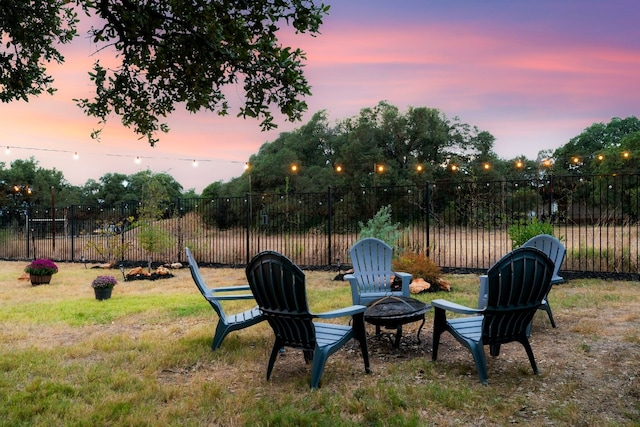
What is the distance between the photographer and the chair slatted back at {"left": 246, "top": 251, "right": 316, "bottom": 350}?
3469 millimetres

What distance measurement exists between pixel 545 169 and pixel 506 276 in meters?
25.7

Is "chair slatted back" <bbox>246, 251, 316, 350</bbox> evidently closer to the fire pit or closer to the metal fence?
the fire pit

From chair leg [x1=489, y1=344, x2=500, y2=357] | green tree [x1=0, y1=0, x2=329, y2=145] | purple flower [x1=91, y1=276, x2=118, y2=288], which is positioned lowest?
chair leg [x1=489, y1=344, x2=500, y2=357]

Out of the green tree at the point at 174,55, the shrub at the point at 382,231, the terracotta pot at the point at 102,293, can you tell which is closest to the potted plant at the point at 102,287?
the terracotta pot at the point at 102,293

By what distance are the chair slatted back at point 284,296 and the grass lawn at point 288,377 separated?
0.40 metres

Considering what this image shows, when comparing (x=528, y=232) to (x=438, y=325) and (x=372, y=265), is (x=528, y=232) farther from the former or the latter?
(x=438, y=325)

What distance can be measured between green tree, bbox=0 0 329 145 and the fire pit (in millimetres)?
2100

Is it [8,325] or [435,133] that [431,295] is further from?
[435,133]

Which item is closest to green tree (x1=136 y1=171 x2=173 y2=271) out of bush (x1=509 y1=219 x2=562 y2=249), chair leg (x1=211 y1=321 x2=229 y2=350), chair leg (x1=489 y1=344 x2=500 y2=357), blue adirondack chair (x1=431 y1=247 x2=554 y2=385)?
chair leg (x1=211 y1=321 x2=229 y2=350)

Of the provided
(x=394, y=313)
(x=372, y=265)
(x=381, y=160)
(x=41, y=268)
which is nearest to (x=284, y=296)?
(x=394, y=313)

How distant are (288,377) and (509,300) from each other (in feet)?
6.41

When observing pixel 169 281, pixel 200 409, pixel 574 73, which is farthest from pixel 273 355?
pixel 574 73

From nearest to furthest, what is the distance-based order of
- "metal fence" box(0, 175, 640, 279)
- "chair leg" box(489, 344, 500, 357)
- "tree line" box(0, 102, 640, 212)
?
"chair leg" box(489, 344, 500, 357) → "metal fence" box(0, 175, 640, 279) → "tree line" box(0, 102, 640, 212)

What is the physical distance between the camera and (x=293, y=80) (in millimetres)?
4070
